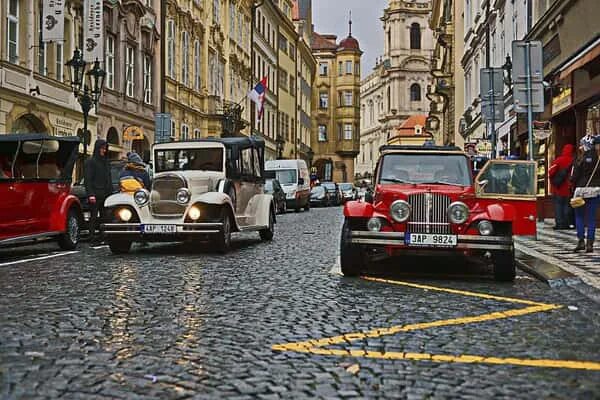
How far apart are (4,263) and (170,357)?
7.37m

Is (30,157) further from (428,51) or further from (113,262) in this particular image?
(428,51)

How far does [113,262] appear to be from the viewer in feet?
40.1

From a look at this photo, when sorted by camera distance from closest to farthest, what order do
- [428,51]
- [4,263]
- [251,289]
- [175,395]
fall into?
[175,395]
[251,289]
[4,263]
[428,51]

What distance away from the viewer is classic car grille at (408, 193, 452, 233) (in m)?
10.2

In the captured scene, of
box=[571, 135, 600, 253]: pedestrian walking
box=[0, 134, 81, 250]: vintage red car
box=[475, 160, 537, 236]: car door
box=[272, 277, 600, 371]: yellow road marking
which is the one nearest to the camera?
box=[272, 277, 600, 371]: yellow road marking

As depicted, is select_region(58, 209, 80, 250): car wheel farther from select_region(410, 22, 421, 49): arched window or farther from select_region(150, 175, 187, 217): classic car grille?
select_region(410, 22, 421, 49): arched window

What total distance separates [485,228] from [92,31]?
20.4 meters

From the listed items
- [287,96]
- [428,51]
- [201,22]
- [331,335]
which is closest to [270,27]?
[287,96]

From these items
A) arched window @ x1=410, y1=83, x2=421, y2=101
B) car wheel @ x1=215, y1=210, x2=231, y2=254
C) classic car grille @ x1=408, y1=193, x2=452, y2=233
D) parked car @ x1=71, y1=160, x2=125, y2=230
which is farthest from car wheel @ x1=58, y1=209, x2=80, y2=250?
arched window @ x1=410, y1=83, x2=421, y2=101

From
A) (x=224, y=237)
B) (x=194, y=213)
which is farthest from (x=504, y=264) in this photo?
(x=194, y=213)

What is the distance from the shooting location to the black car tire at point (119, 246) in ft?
44.8

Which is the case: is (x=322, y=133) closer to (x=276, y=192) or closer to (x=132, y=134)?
(x=276, y=192)

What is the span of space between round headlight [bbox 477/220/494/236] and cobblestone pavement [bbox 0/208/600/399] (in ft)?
1.88

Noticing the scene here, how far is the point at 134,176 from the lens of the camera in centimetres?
1578
